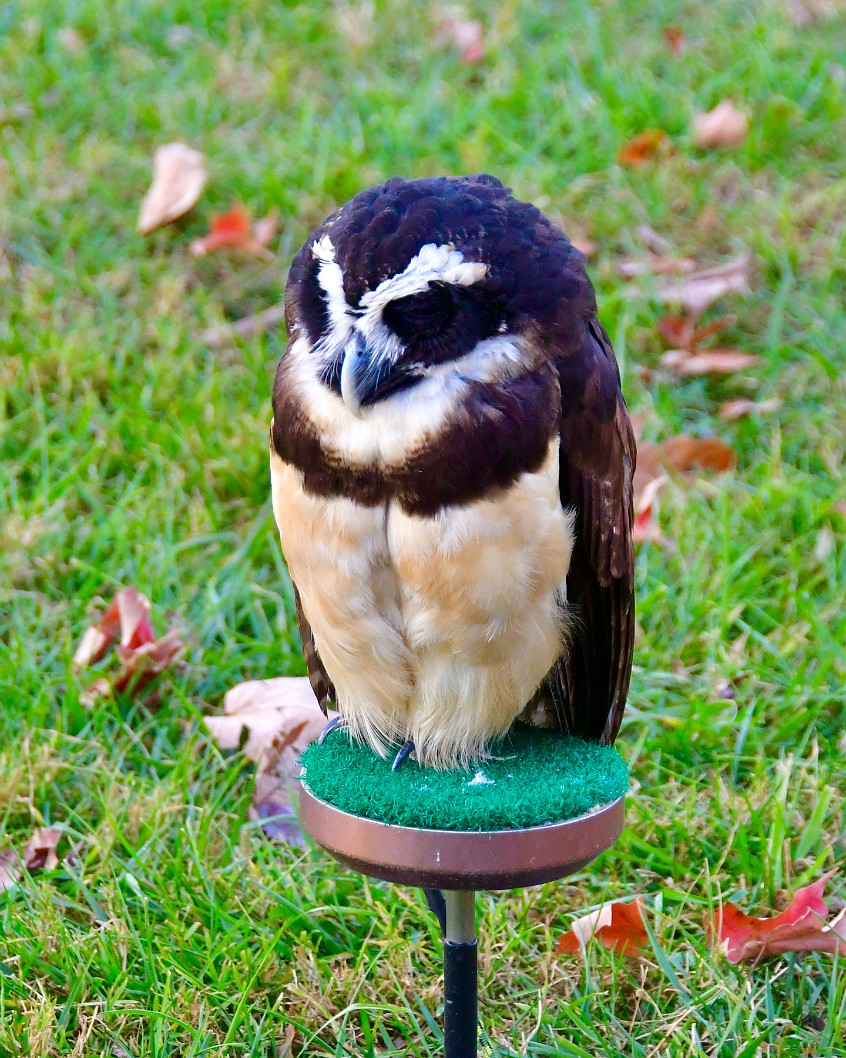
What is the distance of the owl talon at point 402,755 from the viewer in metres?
2.64

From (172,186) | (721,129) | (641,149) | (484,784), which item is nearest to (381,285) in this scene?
(484,784)

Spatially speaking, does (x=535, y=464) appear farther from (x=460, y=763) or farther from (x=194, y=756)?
(x=194, y=756)

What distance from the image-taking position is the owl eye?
2.17 metres

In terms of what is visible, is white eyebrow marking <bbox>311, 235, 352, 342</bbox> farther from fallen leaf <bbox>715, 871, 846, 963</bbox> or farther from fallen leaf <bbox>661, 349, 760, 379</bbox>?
fallen leaf <bbox>661, 349, 760, 379</bbox>

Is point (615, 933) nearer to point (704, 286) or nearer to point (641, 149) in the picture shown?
point (704, 286)

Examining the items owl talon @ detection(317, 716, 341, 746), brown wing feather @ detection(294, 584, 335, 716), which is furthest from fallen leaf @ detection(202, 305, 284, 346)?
owl talon @ detection(317, 716, 341, 746)

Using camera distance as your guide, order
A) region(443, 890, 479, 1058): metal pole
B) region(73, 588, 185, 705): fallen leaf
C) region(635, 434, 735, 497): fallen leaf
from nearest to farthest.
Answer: region(443, 890, 479, 1058): metal pole < region(73, 588, 185, 705): fallen leaf < region(635, 434, 735, 497): fallen leaf

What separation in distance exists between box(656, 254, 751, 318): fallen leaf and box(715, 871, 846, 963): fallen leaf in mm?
2432

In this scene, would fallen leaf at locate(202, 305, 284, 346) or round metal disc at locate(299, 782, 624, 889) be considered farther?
fallen leaf at locate(202, 305, 284, 346)

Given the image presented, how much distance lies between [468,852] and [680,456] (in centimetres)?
234

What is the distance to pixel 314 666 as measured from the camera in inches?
116

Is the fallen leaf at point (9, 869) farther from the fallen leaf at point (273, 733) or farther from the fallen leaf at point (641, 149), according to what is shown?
the fallen leaf at point (641, 149)

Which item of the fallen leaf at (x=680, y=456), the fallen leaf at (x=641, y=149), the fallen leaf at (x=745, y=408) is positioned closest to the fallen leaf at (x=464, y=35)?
the fallen leaf at (x=641, y=149)

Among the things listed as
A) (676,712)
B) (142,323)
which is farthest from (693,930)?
(142,323)
